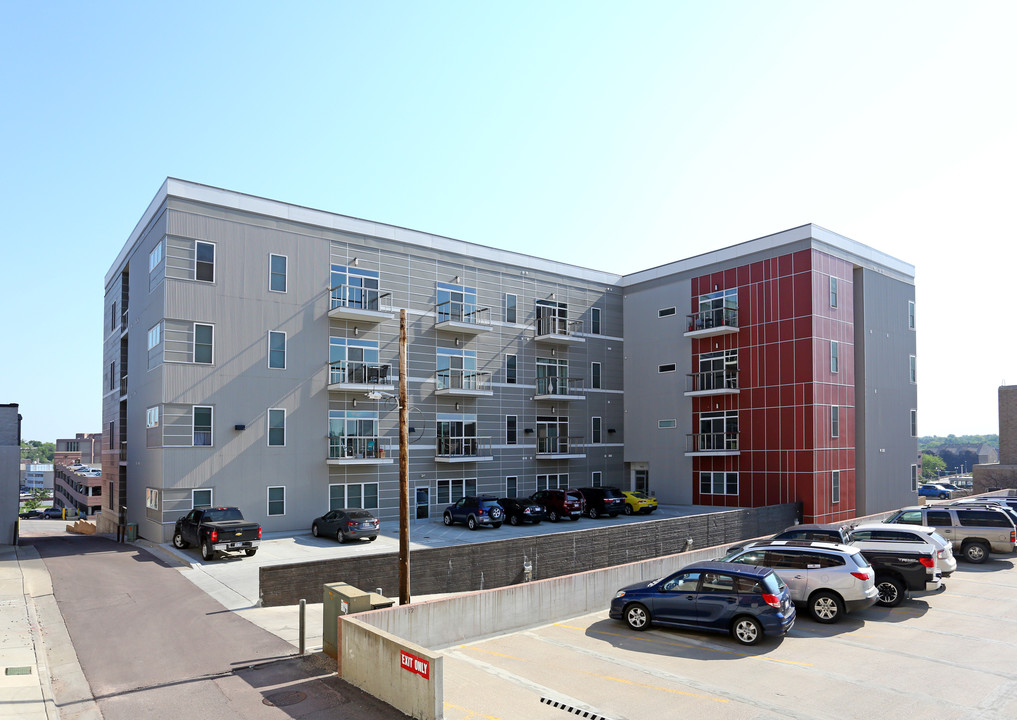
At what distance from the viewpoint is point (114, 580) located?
20547 millimetres

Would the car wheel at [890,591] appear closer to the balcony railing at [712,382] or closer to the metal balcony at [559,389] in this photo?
the balcony railing at [712,382]

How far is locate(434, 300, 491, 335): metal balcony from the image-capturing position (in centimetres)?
3622

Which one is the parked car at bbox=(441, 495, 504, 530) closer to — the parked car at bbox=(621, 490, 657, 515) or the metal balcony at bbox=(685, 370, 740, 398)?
the parked car at bbox=(621, 490, 657, 515)

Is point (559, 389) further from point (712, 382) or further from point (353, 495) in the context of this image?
point (353, 495)

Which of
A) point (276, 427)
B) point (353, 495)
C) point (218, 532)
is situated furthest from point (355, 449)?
point (218, 532)

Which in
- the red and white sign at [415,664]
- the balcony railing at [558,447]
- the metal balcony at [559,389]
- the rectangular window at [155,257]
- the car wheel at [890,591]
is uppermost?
the rectangular window at [155,257]

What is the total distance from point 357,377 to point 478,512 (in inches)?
349

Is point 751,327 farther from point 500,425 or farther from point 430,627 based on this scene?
point 430,627

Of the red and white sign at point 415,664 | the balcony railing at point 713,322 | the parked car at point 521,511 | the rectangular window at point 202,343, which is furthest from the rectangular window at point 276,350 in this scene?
the red and white sign at point 415,664

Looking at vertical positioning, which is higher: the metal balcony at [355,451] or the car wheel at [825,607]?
the metal balcony at [355,451]

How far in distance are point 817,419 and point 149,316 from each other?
3336 centimetres

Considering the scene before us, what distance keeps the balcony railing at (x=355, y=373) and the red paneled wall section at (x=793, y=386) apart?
19463 mm

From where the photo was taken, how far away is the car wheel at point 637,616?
15.1 meters

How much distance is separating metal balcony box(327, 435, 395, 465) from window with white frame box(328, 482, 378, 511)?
4.10ft
